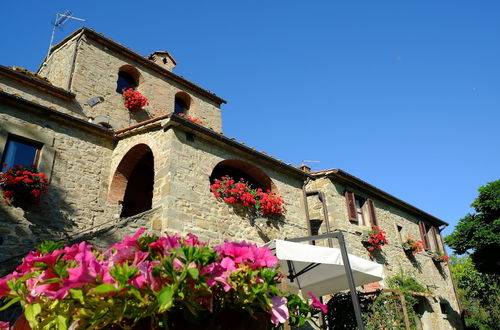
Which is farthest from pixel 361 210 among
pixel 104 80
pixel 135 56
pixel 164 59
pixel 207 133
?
pixel 104 80

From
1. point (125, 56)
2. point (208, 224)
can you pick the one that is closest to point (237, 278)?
point (208, 224)

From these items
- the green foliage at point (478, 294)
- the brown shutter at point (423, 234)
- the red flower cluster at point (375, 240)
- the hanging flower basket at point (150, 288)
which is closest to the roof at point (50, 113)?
the hanging flower basket at point (150, 288)

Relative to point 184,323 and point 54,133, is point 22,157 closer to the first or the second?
point 54,133

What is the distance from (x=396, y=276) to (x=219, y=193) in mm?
7900

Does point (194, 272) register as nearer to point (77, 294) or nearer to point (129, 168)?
point (77, 294)

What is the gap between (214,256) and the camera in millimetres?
1526

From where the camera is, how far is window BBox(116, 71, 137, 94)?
11857 mm

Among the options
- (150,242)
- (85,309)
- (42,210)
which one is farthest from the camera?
(42,210)

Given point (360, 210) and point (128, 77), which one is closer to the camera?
point (128, 77)

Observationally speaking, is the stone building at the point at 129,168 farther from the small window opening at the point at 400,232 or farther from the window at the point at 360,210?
the small window opening at the point at 400,232

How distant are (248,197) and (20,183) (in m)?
4.66

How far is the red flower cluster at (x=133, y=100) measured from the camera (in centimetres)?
1135

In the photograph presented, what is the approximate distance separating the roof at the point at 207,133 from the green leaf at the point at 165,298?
6.78 metres

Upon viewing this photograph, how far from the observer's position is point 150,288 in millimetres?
1385
